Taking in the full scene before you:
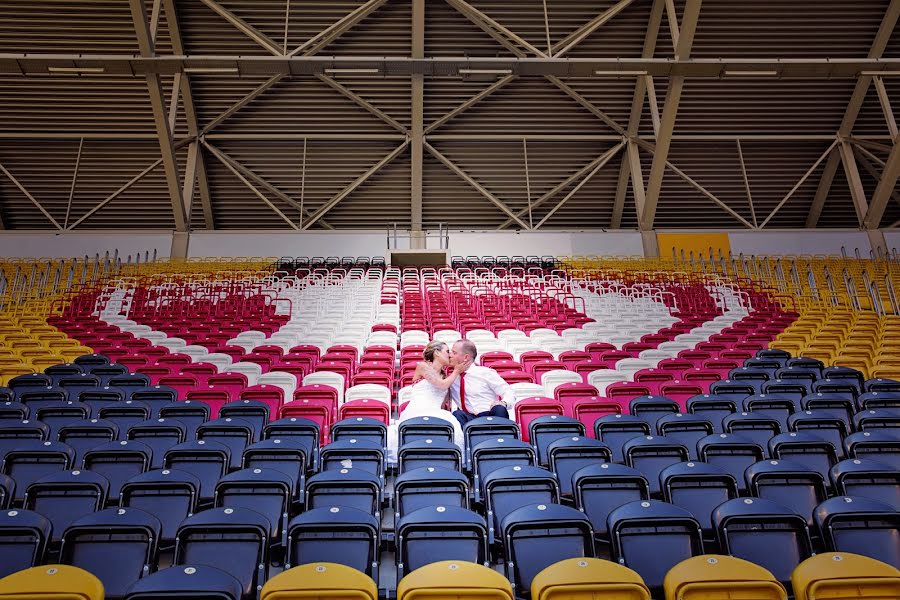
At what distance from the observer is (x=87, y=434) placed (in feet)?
17.9

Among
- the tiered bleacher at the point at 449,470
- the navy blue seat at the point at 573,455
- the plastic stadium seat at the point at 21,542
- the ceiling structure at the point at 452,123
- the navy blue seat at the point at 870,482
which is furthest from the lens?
the ceiling structure at the point at 452,123

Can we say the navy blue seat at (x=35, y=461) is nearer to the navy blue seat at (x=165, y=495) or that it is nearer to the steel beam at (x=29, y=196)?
the navy blue seat at (x=165, y=495)

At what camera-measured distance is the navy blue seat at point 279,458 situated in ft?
15.7

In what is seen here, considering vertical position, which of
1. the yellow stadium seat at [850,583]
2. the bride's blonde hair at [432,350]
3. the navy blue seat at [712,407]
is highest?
the bride's blonde hair at [432,350]

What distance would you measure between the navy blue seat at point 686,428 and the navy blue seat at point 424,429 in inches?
78.2

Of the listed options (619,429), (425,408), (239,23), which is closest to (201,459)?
(425,408)

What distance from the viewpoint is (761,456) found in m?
5.03

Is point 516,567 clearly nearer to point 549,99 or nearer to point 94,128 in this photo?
point 549,99

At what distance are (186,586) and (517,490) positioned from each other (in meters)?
2.25

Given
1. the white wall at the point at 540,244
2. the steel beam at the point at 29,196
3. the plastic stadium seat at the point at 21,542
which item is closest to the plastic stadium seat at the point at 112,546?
the plastic stadium seat at the point at 21,542

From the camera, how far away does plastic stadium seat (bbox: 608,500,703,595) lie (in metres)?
3.60

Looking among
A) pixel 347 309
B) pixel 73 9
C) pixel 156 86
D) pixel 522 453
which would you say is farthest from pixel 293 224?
pixel 522 453

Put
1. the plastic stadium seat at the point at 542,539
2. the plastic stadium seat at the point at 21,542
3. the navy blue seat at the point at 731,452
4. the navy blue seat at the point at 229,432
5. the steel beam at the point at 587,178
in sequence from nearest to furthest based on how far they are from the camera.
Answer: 1. the plastic stadium seat at the point at 21,542
2. the plastic stadium seat at the point at 542,539
3. the navy blue seat at the point at 731,452
4. the navy blue seat at the point at 229,432
5. the steel beam at the point at 587,178

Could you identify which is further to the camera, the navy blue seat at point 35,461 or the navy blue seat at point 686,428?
the navy blue seat at point 686,428
